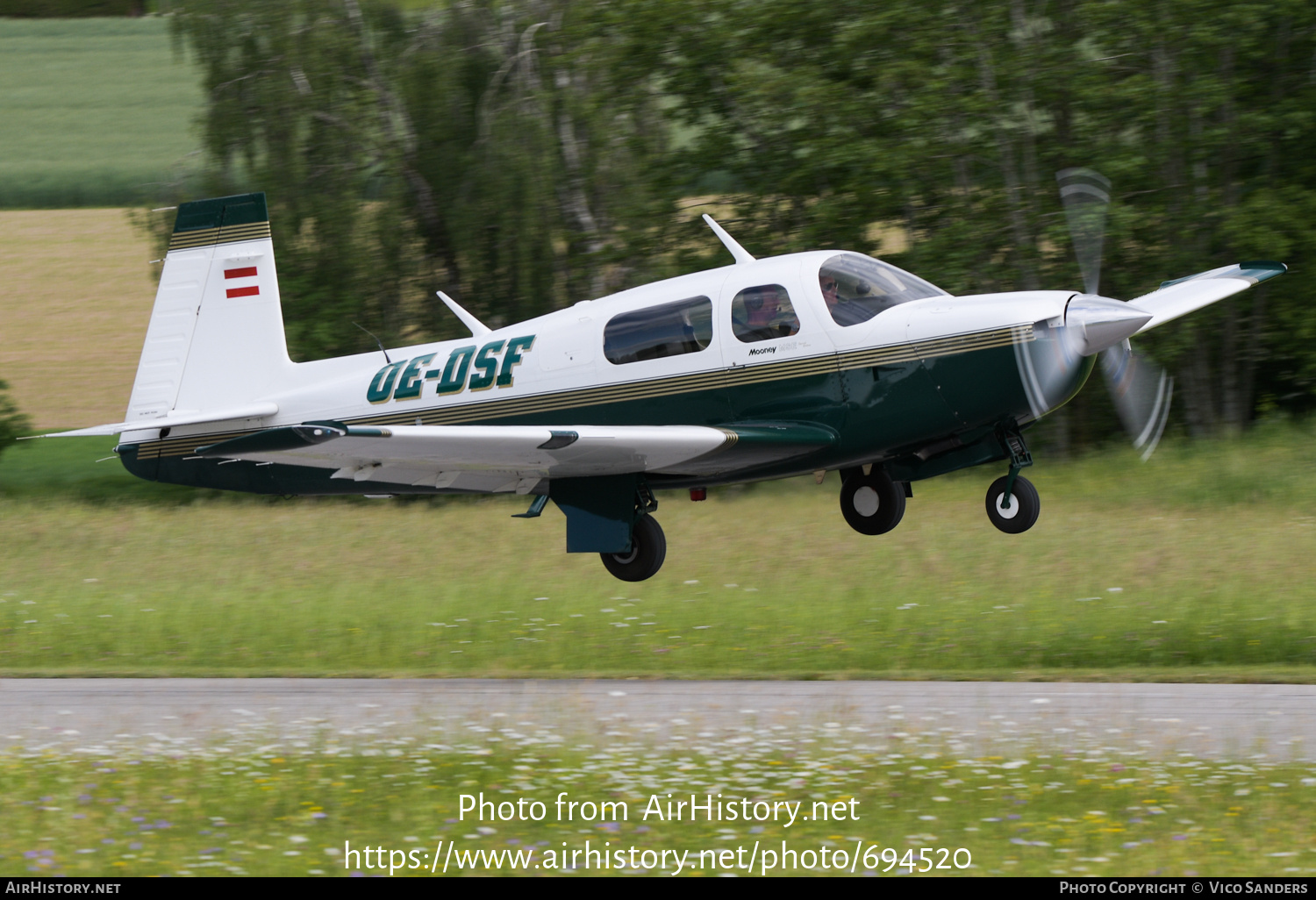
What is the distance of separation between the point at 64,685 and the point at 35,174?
38637 millimetres

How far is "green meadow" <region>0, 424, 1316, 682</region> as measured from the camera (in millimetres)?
13438

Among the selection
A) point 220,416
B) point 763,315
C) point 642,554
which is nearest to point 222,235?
point 220,416

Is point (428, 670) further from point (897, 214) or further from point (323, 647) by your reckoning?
point (897, 214)

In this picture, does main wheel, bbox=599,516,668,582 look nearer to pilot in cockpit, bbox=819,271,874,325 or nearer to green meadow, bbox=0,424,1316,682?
green meadow, bbox=0,424,1316,682

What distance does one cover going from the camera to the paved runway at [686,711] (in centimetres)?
945

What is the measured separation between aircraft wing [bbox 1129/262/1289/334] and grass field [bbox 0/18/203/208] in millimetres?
33350

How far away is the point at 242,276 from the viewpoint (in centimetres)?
1368

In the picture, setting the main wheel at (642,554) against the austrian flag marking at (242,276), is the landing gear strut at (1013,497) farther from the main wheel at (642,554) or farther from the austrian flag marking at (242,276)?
the austrian flag marking at (242,276)

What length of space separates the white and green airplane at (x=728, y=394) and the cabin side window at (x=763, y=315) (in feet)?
0.05

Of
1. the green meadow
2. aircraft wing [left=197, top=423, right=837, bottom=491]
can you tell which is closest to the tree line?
the green meadow

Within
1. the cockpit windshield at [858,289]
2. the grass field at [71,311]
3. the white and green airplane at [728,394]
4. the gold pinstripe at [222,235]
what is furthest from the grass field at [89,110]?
the cockpit windshield at [858,289]
